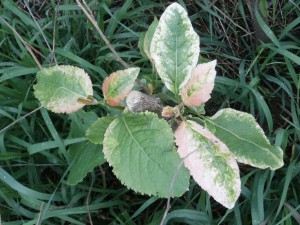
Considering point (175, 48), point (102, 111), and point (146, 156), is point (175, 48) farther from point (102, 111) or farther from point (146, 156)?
point (102, 111)

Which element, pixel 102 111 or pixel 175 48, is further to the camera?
pixel 102 111

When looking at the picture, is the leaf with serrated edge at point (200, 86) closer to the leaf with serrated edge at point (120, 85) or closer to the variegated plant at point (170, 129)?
the variegated plant at point (170, 129)

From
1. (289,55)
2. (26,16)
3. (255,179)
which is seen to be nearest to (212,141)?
(255,179)

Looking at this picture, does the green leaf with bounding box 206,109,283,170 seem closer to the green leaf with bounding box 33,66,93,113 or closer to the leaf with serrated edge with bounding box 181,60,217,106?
the leaf with serrated edge with bounding box 181,60,217,106

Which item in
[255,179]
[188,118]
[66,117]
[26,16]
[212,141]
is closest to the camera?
[212,141]

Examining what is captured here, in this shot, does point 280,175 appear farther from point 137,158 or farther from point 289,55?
point 137,158

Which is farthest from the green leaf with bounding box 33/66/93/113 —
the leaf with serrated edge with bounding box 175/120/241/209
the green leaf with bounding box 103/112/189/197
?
the leaf with serrated edge with bounding box 175/120/241/209

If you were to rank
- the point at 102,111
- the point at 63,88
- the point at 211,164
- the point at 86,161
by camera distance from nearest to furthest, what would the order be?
1. the point at 211,164
2. the point at 63,88
3. the point at 86,161
4. the point at 102,111

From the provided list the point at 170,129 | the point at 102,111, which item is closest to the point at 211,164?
the point at 170,129
